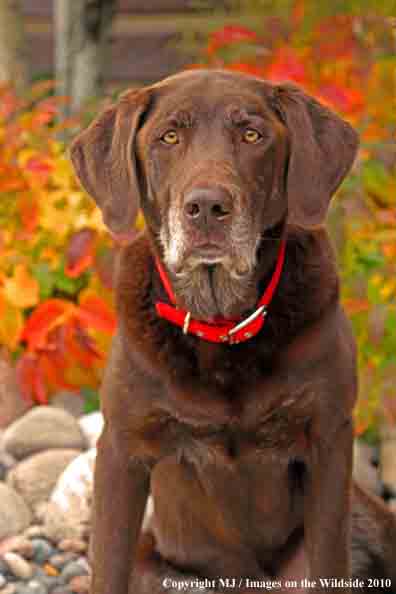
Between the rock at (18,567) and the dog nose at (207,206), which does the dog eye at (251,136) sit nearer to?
the dog nose at (207,206)

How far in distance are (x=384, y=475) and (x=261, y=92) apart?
2052 mm

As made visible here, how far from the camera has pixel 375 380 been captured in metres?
4.33

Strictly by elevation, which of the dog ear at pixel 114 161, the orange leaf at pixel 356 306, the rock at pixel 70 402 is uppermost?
the dog ear at pixel 114 161

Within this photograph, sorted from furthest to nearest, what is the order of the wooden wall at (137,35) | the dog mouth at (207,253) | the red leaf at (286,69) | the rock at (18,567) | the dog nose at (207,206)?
1. the wooden wall at (137,35)
2. the red leaf at (286,69)
3. the rock at (18,567)
4. the dog mouth at (207,253)
5. the dog nose at (207,206)

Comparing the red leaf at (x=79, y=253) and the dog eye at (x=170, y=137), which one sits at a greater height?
the dog eye at (x=170, y=137)

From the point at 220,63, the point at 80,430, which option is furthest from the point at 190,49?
the point at 80,430

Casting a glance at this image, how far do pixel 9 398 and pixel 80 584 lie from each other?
1347 millimetres

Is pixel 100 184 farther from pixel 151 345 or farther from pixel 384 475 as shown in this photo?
pixel 384 475

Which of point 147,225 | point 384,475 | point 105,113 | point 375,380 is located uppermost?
point 105,113

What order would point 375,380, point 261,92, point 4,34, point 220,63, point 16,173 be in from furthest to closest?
point 4,34, point 220,63, point 16,173, point 375,380, point 261,92

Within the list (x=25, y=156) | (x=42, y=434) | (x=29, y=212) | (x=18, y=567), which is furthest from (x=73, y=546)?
(x=25, y=156)

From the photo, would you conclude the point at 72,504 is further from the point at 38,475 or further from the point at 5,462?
the point at 5,462

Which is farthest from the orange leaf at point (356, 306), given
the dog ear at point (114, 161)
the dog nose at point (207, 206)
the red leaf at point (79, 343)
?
the dog nose at point (207, 206)

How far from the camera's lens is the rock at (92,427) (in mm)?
4562
